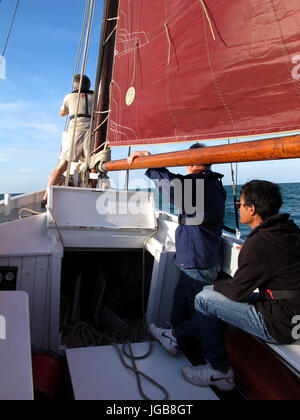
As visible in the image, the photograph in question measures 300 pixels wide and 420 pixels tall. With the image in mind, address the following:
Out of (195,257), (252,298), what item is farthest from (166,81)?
(252,298)

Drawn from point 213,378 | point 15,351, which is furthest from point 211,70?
point 213,378

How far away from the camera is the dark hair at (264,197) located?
1.64m

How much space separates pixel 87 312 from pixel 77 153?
92.3 inches

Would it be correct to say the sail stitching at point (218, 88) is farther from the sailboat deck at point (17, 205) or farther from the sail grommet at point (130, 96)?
the sailboat deck at point (17, 205)

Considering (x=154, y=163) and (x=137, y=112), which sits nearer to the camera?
(x=154, y=163)

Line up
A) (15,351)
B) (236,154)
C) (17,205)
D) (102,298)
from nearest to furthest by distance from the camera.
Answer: (15,351) < (236,154) < (102,298) < (17,205)

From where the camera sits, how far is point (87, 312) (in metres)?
3.19

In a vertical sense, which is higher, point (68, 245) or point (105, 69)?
point (105, 69)

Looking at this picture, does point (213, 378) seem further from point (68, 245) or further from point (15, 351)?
point (68, 245)

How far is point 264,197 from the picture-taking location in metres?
1.64

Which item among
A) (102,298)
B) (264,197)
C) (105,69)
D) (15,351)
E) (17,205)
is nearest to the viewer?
(15,351)

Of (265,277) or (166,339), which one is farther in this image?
(166,339)

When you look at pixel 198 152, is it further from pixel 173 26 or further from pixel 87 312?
pixel 87 312

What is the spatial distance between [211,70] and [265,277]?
1.06m
